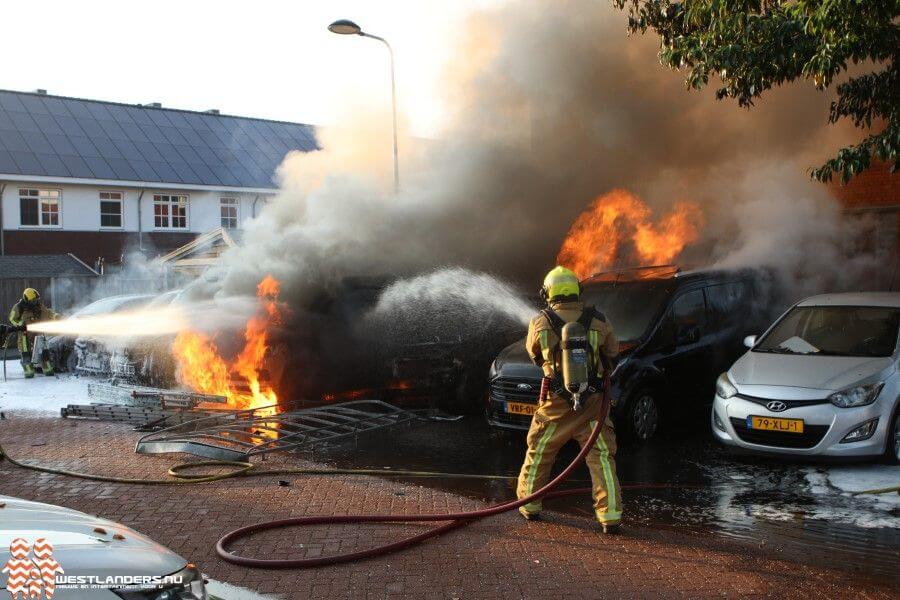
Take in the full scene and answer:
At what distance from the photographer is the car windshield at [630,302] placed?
864cm

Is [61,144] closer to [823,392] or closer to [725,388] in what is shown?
[725,388]

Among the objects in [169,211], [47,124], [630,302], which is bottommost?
[630,302]

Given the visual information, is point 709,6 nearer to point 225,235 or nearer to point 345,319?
point 345,319

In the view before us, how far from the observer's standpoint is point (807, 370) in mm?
7312

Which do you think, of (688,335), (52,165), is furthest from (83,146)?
(688,335)

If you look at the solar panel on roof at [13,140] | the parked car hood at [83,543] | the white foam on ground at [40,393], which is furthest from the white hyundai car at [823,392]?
the solar panel on roof at [13,140]

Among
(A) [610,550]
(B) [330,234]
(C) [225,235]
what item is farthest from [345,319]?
(C) [225,235]

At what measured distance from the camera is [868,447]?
6.79 metres

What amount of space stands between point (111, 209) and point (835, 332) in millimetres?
28019

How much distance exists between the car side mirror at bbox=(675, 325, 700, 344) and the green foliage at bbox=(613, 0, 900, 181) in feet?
6.73

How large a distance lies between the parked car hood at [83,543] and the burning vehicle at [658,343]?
534 cm

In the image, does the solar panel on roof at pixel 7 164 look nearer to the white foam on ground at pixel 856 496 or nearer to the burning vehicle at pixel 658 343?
the burning vehicle at pixel 658 343

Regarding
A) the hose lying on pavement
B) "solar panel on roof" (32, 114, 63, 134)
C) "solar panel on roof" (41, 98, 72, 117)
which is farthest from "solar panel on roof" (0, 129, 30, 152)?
the hose lying on pavement

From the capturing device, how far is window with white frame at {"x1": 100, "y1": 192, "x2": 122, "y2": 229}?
3019cm
